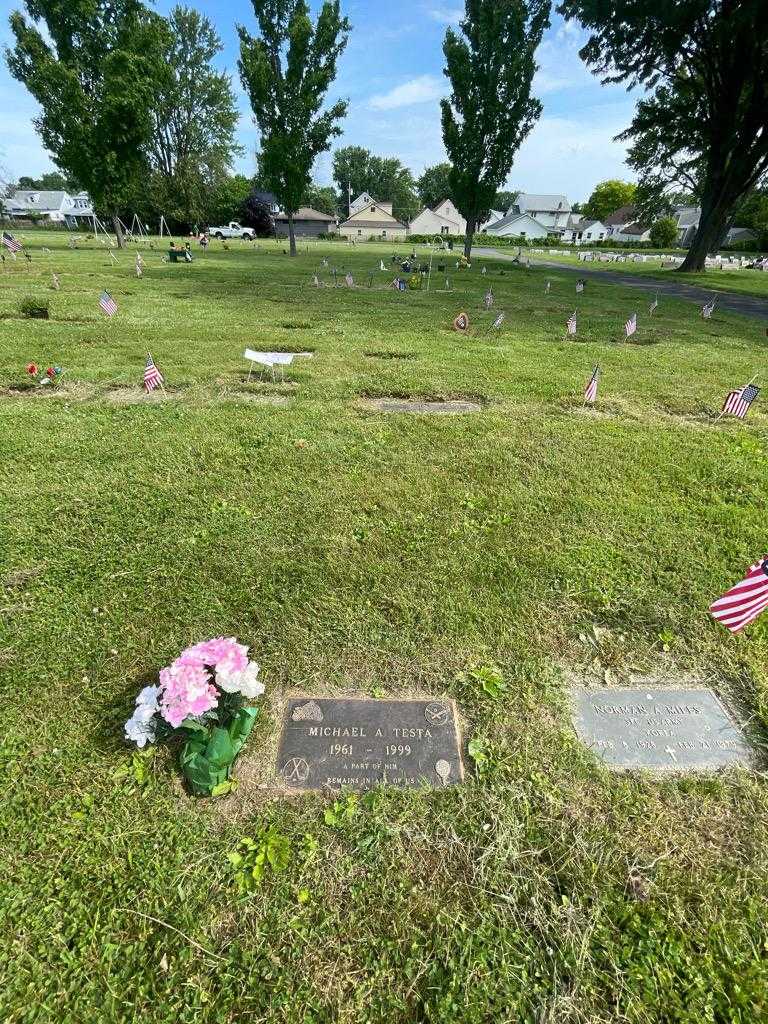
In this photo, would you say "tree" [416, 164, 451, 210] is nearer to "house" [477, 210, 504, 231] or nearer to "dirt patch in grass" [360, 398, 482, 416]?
"house" [477, 210, 504, 231]

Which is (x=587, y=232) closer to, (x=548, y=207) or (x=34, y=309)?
(x=548, y=207)

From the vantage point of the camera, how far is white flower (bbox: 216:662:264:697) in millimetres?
2076

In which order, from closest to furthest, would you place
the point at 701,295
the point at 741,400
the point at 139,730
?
the point at 139,730, the point at 741,400, the point at 701,295

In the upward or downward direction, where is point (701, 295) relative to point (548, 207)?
downward

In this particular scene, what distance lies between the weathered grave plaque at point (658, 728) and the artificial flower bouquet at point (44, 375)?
740 centimetres

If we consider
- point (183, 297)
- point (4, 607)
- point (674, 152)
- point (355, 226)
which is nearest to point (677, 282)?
point (674, 152)

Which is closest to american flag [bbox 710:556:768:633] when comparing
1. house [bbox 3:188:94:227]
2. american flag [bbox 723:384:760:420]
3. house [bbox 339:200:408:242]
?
american flag [bbox 723:384:760:420]

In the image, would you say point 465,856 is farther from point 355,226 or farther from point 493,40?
point 355,226

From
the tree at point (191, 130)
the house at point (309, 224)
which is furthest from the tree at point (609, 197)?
the tree at point (191, 130)

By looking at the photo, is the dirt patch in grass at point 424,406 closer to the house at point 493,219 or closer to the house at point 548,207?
the house at point 493,219

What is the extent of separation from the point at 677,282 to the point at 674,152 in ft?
41.4

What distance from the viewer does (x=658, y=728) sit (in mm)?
2387

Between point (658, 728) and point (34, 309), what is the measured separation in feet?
42.5

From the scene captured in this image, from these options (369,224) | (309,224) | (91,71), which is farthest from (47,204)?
(91,71)
